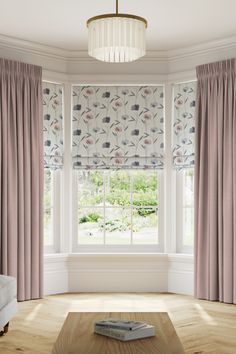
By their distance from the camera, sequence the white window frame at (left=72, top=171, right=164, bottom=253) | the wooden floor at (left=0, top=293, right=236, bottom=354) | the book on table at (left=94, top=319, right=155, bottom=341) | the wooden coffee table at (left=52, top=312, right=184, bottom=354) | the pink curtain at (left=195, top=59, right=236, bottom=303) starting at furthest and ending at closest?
the white window frame at (left=72, top=171, right=164, bottom=253) → the pink curtain at (left=195, top=59, right=236, bottom=303) → the wooden floor at (left=0, top=293, right=236, bottom=354) → the book on table at (left=94, top=319, right=155, bottom=341) → the wooden coffee table at (left=52, top=312, right=184, bottom=354)

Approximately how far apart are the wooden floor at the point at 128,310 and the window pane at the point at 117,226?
0.72 metres

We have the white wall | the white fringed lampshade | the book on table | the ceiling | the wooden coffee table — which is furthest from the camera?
the white wall

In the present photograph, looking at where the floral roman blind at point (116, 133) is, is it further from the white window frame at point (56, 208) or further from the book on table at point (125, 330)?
the book on table at point (125, 330)

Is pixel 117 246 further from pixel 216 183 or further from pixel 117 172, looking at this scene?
pixel 216 183

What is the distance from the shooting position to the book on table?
3373mm

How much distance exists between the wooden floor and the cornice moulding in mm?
2934

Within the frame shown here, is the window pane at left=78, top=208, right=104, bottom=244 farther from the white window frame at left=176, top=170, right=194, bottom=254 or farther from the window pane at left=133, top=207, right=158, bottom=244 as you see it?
the white window frame at left=176, top=170, right=194, bottom=254

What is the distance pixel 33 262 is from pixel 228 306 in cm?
227

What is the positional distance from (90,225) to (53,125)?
135cm

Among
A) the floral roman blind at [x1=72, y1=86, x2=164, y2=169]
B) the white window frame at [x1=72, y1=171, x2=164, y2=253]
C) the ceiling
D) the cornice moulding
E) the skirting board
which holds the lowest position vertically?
the skirting board

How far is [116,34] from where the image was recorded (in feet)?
13.0

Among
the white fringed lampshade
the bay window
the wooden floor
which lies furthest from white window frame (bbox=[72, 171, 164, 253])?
the white fringed lampshade

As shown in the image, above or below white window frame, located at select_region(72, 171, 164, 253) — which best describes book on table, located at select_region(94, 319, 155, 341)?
below

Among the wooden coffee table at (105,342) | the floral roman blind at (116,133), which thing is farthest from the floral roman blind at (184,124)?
the wooden coffee table at (105,342)
